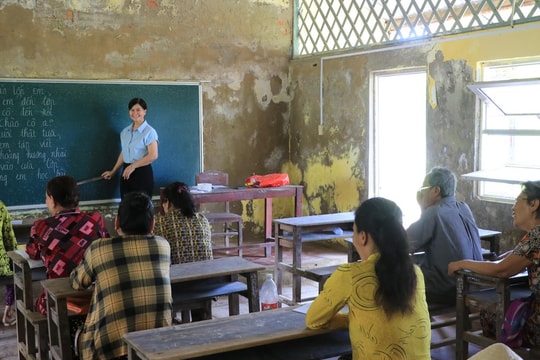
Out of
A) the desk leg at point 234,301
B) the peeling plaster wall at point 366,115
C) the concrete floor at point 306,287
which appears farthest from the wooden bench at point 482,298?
the peeling plaster wall at point 366,115

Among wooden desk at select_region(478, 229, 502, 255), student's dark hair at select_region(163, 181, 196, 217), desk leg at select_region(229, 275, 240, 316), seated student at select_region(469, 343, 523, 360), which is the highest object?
student's dark hair at select_region(163, 181, 196, 217)

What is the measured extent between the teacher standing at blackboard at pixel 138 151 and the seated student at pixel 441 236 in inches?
115

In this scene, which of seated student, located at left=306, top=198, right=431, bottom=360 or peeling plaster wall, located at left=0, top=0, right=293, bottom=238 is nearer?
seated student, located at left=306, top=198, right=431, bottom=360

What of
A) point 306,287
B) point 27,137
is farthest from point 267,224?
point 27,137

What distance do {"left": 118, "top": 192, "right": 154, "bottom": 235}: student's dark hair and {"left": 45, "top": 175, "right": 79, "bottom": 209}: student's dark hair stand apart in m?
0.58

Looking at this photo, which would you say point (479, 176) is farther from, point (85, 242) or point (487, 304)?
point (85, 242)

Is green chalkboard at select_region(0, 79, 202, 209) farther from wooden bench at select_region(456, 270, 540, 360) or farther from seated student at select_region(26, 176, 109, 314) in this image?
wooden bench at select_region(456, 270, 540, 360)

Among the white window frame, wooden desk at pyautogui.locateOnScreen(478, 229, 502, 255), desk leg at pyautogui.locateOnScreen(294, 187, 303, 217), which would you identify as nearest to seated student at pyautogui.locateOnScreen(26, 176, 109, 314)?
wooden desk at pyautogui.locateOnScreen(478, 229, 502, 255)

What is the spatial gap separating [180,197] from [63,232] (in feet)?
2.45

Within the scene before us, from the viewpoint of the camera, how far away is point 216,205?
6.98 m

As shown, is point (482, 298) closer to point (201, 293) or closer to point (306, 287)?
point (201, 293)

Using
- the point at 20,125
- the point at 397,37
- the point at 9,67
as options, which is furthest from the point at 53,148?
the point at 397,37

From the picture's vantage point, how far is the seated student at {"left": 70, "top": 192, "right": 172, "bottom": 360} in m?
2.50

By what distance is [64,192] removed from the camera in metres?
3.06
